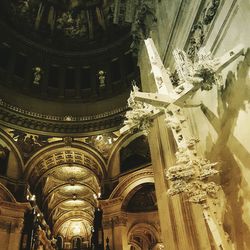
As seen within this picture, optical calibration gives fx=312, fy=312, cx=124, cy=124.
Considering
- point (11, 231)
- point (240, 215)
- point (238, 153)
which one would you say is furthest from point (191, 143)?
point (11, 231)

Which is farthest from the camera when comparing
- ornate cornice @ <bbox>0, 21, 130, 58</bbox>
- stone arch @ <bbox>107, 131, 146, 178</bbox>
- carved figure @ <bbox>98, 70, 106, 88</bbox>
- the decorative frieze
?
carved figure @ <bbox>98, 70, 106, 88</bbox>

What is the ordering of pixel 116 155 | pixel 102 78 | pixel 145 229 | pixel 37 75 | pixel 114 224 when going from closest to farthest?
pixel 114 224 < pixel 116 155 < pixel 37 75 < pixel 102 78 < pixel 145 229

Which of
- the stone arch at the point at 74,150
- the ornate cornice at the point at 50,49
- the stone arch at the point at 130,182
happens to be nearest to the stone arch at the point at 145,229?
the stone arch at the point at 130,182

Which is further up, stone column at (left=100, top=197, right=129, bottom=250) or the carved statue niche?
the carved statue niche

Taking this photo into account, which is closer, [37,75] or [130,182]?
[130,182]

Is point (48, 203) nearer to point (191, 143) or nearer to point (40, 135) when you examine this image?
point (40, 135)

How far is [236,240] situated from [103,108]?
14857mm

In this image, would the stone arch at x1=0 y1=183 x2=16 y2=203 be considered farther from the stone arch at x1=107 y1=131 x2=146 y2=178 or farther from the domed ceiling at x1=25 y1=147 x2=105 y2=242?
the stone arch at x1=107 y1=131 x2=146 y2=178

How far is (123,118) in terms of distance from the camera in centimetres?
1678

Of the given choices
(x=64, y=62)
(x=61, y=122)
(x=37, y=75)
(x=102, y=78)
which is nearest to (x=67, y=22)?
(x=64, y=62)

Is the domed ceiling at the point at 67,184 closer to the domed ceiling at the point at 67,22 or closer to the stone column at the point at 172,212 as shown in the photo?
the domed ceiling at the point at 67,22

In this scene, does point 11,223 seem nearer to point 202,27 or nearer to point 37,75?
point 37,75

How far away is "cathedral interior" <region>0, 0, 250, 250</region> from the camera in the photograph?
3.27 metres

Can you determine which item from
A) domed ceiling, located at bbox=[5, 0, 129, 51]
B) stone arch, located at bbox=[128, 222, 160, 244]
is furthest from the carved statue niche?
stone arch, located at bbox=[128, 222, 160, 244]
